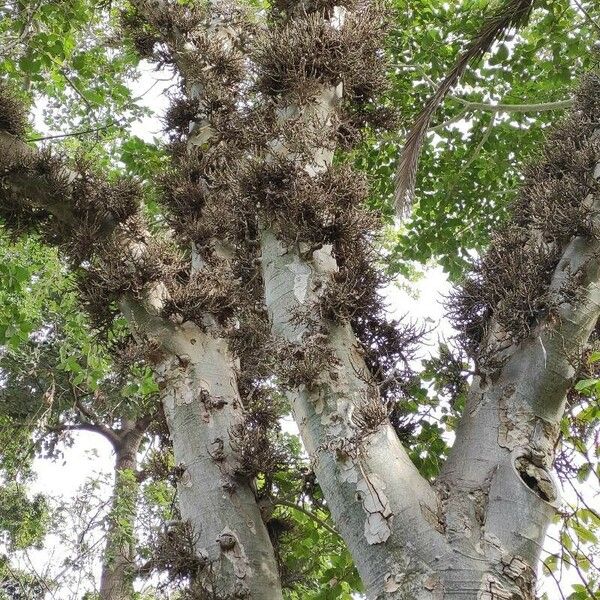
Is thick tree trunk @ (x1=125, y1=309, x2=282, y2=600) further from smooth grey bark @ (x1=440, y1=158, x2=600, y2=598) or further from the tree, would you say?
smooth grey bark @ (x1=440, y1=158, x2=600, y2=598)

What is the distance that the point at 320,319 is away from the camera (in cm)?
264

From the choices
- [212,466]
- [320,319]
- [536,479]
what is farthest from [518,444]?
[212,466]

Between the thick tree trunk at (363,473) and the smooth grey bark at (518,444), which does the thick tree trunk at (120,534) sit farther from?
the smooth grey bark at (518,444)

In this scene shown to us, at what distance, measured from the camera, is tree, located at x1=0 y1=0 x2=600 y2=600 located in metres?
2.13

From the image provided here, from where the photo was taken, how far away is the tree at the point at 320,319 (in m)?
2.13

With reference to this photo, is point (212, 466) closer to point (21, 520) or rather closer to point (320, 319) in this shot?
point (320, 319)

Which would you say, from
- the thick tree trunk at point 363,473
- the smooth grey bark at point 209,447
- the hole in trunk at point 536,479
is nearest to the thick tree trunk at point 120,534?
the smooth grey bark at point 209,447

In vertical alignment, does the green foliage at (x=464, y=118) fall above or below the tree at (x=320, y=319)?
above

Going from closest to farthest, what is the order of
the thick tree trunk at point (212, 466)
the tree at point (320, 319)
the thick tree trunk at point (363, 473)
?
the thick tree trunk at point (363, 473) < the tree at point (320, 319) < the thick tree trunk at point (212, 466)

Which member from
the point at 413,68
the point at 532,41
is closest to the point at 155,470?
the point at 413,68

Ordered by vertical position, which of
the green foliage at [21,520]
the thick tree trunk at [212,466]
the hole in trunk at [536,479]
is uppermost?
the green foliage at [21,520]

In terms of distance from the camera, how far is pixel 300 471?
2.99m

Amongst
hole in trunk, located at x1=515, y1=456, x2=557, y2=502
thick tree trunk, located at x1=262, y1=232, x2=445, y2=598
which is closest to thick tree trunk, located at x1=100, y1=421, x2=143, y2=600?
thick tree trunk, located at x1=262, y1=232, x2=445, y2=598

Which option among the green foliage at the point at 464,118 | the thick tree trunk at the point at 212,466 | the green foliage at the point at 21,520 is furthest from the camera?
the green foliage at the point at 21,520
